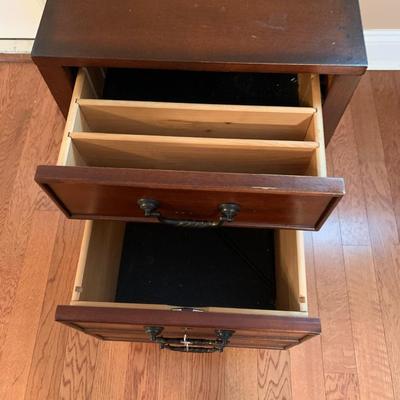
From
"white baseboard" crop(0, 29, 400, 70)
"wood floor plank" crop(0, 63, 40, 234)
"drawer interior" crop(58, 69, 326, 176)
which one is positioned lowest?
"drawer interior" crop(58, 69, 326, 176)

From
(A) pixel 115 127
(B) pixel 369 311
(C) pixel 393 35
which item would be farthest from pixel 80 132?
(C) pixel 393 35

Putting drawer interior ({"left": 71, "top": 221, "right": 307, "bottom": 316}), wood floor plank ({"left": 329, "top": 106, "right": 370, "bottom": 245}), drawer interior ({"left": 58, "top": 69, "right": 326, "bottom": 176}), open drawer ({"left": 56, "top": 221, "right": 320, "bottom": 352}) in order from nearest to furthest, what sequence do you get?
drawer interior ({"left": 58, "top": 69, "right": 326, "bottom": 176}), open drawer ({"left": 56, "top": 221, "right": 320, "bottom": 352}), drawer interior ({"left": 71, "top": 221, "right": 307, "bottom": 316}), wood floor plank ({"left": 329, "top": 106, "right": 370, "bottom": 245})

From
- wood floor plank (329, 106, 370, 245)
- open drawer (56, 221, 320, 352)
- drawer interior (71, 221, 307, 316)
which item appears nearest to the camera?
open drawer (56, 221, 320, 352)

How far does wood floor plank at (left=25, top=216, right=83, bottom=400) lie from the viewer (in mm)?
957

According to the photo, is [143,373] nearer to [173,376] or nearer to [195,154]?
[173,376]

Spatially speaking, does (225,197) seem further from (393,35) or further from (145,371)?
(393,35)

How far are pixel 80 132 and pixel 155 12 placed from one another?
247mm

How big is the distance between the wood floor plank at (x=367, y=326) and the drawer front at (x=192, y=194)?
16.3 inches

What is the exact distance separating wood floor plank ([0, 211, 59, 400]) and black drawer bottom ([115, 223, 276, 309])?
27 centimetres

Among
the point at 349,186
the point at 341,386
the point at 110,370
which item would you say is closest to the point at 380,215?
the point at 349,186

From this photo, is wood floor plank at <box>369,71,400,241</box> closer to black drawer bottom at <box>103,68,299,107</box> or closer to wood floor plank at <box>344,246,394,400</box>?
wood floor plank at <box>344,246,394,400</box>

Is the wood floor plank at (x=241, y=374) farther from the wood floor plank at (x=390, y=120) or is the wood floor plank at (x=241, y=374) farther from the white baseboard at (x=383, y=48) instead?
the white baseboard at (x=383, y=48)

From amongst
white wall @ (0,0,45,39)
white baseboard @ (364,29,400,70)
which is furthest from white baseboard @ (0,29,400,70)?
white wall @ (0,0,45,39)

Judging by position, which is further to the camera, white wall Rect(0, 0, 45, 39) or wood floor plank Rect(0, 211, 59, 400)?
white wall Rect(0, 0, 45, 39)
